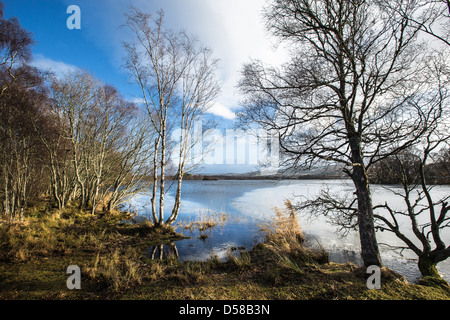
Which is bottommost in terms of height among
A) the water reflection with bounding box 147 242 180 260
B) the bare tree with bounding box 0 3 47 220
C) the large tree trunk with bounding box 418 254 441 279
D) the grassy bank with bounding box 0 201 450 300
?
the water reflection with bounding box 147 242 180 260

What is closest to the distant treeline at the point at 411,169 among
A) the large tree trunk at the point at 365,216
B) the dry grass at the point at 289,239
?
the large tree trunk at the point at 365,216

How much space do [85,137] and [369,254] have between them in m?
15.9

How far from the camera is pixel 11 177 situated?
846 centimetres

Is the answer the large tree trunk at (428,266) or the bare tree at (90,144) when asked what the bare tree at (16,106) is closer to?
the bare tree at (90,144)

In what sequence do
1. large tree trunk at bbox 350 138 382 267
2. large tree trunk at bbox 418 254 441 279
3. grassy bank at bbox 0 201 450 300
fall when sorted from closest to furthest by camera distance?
grassy bank at bbox 0 201 450 300
large tree trunk at bbox 350 138 382 267
large tree trunk at bbox 418 254 441 279

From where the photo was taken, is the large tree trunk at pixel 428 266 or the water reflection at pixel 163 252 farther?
the water reflection at pixel 163 252

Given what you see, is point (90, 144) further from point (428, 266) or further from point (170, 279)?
point (428, 266)

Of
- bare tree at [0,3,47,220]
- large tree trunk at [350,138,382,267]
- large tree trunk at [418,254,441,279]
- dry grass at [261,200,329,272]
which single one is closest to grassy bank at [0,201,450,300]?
dry grass at [261,200,329,272]

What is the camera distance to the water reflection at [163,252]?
618 centimetres

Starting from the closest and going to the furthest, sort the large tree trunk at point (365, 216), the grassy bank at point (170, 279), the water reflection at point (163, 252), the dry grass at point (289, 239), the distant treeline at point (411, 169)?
the grassy bank at point (170, 279), the large tree trunk at point (365, 216), the distant treeline at point (411, 169), the dry grass at point (289, 239), the water reflection at point (163, 252)

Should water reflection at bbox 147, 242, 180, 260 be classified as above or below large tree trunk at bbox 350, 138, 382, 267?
below

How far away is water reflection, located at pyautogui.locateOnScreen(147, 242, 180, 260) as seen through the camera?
618 cm

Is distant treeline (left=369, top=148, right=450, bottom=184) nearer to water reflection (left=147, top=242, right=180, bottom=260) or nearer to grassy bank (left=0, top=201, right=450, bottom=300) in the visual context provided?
grassy bank (left=0, top=201, right=450, bottom=300)
